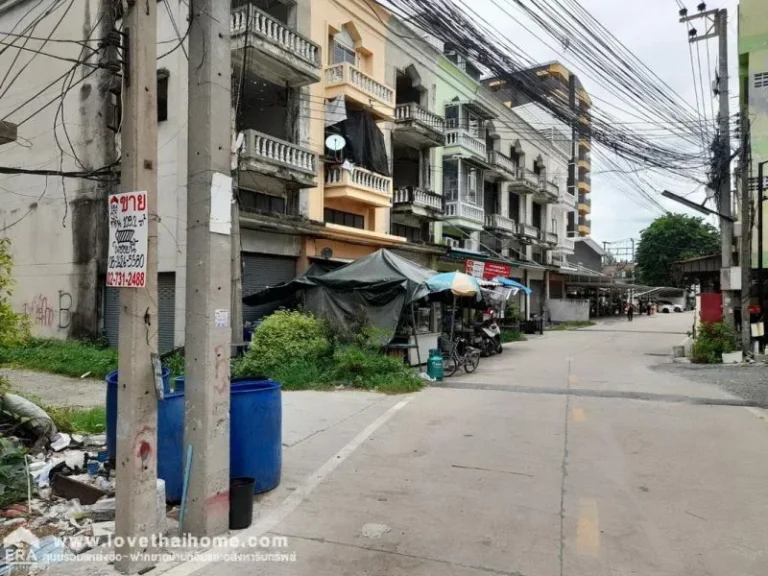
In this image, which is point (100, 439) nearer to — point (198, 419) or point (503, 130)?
point (198, 419)

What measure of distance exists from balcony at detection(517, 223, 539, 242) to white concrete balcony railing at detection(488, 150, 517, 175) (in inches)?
127

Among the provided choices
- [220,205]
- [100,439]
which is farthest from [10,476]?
[220,205]

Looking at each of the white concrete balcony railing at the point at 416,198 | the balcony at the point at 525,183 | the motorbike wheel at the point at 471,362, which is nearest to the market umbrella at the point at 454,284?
the motorbike wheel at the point at 471,362

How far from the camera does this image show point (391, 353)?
13594mm

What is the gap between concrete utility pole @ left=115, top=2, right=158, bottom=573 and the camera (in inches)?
142

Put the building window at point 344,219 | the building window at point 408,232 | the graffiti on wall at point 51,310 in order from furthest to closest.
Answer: the building window at point 408,232 < the building window at point 344,219 < the graffiti on wall at point 51,310

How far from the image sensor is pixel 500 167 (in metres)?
29.2

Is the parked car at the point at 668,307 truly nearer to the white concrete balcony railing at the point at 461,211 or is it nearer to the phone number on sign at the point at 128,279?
the white concrete balcony railing at the point at 461,211

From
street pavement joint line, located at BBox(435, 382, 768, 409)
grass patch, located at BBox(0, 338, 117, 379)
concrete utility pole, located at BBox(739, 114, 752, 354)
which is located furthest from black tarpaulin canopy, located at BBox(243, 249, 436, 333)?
concrete utility pole, located at BBox(739, 114, 752, 354)

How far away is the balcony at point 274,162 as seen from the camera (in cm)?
1429

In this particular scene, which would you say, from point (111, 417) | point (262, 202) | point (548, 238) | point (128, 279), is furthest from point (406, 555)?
point (548, 238)

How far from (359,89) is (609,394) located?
1254 centimetres

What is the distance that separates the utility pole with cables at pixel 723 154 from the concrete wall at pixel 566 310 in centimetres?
2140

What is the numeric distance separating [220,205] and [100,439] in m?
3.74
